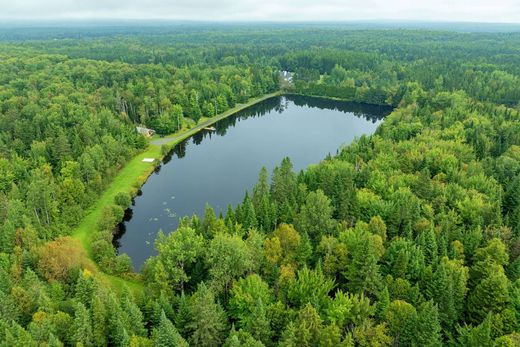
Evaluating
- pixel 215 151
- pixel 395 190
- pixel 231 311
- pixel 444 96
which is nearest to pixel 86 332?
pixel 231 311

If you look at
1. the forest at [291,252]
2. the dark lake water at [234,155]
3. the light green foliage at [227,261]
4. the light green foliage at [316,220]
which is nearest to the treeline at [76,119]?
the forest at [291,252]

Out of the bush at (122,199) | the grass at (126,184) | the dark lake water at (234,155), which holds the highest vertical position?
the bush at (122,199)

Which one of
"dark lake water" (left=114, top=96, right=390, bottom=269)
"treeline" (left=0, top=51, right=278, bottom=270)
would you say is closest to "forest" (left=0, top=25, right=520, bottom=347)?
"treeline" (left=0, top=51, right=278, bottom=270)

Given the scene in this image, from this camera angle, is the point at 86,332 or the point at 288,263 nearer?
the point at 86,332

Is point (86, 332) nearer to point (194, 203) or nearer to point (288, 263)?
point (288, 263)

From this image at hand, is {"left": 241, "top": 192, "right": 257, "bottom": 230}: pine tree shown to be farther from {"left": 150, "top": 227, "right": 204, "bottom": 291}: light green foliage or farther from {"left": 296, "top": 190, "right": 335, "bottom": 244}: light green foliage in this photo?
{"left": 150, "top": 227, "right": 204, "bottom": 291}: light green foliage

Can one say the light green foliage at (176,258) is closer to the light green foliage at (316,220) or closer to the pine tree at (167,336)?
the pine tree at (167,336)
